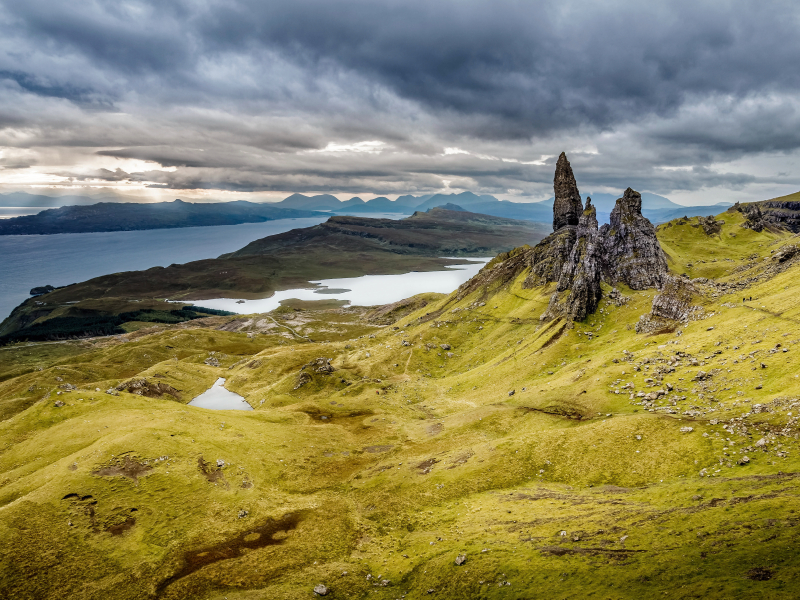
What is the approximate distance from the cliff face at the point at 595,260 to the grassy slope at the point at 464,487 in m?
21.1

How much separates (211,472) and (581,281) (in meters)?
99.2

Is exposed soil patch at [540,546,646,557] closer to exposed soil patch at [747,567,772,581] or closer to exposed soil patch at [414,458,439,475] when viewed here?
exposed soil patch at [747,567,772,581]

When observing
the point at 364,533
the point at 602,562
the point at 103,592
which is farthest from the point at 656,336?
the point at 103,592

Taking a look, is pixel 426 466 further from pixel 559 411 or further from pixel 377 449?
pixel 559 411

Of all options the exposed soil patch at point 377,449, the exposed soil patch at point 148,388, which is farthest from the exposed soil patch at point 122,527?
the exposed soil patch at point 148,388

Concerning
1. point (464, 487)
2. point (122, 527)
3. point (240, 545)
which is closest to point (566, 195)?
point (464, 487)

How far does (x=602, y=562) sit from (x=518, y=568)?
7.15m

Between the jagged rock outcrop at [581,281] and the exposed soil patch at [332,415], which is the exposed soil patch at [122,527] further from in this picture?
the jagged rock outcrop at [581,281]

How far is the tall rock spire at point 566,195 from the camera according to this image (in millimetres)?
189500

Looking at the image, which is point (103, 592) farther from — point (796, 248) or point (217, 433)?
point (796, 248)

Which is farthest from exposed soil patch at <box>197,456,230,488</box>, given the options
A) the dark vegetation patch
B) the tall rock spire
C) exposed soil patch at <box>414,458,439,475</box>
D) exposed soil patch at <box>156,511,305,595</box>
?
the tall rock spire

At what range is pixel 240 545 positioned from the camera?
50688 mm

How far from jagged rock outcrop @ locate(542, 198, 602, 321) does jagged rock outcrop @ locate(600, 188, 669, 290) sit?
636cm

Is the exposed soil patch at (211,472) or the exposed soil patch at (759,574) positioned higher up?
the exposed soil patch at (759,574)
